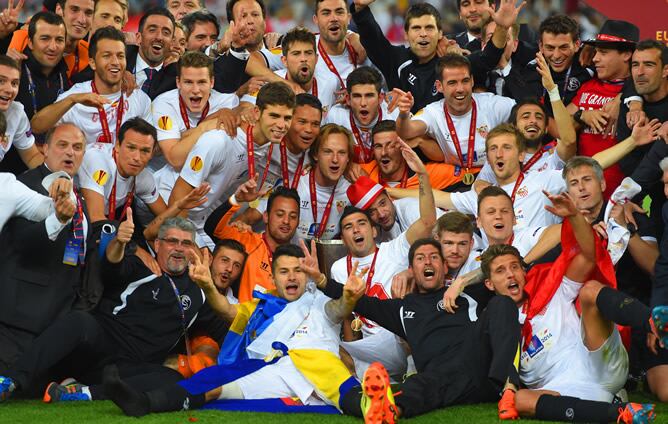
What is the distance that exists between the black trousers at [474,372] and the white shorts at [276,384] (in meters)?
0.42

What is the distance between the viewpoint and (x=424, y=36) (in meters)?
9.57

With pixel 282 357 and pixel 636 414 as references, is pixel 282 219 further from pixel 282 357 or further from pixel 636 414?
pixel 636 414

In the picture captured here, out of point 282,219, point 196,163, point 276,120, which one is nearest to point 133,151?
point 196,163

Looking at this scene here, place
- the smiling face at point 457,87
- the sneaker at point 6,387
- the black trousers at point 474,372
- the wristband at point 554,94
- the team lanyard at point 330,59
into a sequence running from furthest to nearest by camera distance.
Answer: the team lanyard at point 330,59 < the smiling face at point 457,87 < the wristband at point 554,94 < the sneaker at point 6,387 < the black trousers at point 474,372

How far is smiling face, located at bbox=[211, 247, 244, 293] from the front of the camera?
8.08 meters

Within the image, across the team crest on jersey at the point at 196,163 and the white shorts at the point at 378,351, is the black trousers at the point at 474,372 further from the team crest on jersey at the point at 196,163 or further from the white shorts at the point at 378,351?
the team crest on jersey at the point at 196,163

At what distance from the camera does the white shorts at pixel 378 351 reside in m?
7.57

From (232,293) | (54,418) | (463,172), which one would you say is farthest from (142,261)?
(463,172)

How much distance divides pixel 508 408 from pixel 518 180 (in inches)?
101

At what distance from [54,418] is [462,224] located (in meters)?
2.96

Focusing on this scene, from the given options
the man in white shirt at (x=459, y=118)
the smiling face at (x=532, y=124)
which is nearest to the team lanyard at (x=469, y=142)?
the man in white shirt at (x=459, y=118)

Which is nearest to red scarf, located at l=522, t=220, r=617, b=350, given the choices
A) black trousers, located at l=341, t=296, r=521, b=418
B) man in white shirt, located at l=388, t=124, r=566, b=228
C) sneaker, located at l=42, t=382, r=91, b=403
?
black trousers, located at l=341, t=296, r=521, b=418

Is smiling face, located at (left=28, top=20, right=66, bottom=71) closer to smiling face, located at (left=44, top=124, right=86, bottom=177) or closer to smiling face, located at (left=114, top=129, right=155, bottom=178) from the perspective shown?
smiling face, located at (left=114, top=129, right=155, bottom=178)

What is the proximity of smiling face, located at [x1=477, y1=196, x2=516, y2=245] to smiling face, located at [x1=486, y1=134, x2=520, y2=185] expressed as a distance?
568 millimetres
